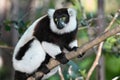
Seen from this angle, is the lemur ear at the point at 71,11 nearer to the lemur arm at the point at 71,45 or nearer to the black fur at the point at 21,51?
the lemur arm at the point at 71,45

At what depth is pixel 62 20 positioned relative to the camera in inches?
164

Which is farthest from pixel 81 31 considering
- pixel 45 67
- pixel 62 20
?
pixel 45 67

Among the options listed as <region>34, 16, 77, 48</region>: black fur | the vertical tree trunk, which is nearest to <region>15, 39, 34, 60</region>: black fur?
<region>34, 16, 77, 48</region>: black fur

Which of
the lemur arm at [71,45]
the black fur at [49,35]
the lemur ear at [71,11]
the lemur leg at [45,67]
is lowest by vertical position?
the lemur leg at [45,67]

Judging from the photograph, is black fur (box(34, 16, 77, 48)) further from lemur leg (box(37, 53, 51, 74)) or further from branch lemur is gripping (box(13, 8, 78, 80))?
lemur leg (box(37, 53, 51, 74))

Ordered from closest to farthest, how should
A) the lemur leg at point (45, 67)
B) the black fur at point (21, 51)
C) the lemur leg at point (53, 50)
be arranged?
the lemur leg at point (53, 50) → the lemur leg at point (45, 67) → the black fur at point (21, 51)

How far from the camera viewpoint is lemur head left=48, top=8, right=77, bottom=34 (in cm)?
412

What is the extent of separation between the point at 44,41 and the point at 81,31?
2406 millimetres

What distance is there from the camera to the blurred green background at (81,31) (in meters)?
4.31

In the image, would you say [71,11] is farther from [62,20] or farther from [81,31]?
[81,31]

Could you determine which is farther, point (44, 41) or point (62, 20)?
point (62, 20)

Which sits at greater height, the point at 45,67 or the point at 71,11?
the point at 71,11

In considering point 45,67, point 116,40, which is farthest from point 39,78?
point 116,40

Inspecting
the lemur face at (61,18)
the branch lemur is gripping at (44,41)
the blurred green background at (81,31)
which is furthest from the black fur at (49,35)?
the blurred green background at (81,31)
